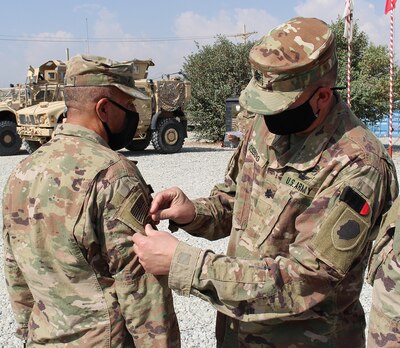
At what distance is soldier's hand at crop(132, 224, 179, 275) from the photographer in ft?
5.23

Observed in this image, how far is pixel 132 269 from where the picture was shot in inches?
69.1

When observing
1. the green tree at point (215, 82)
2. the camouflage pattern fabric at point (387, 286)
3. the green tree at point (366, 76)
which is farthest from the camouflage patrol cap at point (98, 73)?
the green tree at point (215, 82)

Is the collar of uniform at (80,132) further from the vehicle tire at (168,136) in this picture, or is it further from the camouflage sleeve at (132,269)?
the vehicle tire at (168,136)

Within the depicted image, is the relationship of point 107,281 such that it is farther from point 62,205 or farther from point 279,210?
point 279,210

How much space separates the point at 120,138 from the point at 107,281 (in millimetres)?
571

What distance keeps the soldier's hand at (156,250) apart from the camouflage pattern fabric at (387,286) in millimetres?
688

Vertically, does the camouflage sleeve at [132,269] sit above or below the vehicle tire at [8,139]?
above

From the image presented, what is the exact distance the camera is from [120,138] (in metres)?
2.06

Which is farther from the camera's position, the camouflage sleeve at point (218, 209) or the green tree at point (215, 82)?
the green tree at point (215, 82)

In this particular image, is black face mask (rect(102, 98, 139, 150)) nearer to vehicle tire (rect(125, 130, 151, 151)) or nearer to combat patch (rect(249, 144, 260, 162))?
combat patch (rect(249, 144, 260, 162))

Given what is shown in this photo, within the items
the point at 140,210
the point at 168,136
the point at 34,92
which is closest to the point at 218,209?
the point at 140,210

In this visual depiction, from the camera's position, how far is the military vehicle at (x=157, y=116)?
46.9 ft

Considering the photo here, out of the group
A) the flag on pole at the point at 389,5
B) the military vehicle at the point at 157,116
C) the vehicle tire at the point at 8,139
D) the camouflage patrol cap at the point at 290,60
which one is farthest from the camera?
the vehicle tire at the point at 8,139

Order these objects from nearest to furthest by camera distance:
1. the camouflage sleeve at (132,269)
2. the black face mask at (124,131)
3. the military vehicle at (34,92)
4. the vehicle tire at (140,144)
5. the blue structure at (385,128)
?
1. the camouflage sleeve at (132,269)
2. the black face mask at (124,131)
3. the military vehicle at (34,92)
4. the vehicle tire at (140,144)
5. the blue structure at (385,128)
